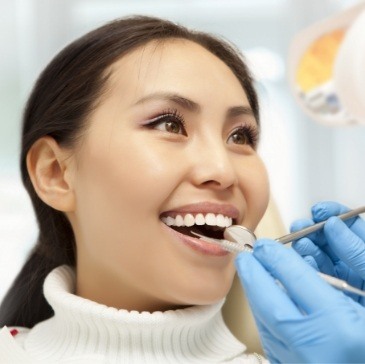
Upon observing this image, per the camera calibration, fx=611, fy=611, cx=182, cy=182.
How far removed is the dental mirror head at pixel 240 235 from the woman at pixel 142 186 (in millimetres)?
44

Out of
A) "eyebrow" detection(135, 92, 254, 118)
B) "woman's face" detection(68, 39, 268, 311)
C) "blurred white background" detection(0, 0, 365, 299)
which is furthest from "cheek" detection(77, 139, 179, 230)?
"blurred white background" detection(0, 0, 365, 299)

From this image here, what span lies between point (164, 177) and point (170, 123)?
0.51ft

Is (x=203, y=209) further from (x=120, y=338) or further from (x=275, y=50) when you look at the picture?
(x=275, y=50)

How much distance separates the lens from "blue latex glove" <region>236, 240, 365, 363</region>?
0.96 metres

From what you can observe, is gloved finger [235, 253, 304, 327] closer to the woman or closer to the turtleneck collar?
the woman

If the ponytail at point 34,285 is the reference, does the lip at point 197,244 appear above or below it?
above

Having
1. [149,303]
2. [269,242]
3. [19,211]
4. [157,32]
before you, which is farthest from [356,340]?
[19,211]

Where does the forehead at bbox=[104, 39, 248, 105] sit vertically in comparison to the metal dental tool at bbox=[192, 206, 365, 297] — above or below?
above

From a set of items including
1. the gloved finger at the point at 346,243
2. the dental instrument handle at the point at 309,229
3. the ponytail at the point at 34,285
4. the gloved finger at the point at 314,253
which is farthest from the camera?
the ponytail at the point at 34,285

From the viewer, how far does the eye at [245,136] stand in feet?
4.88

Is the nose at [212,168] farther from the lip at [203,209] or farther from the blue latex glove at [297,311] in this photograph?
the blue latex glove at [297,311]

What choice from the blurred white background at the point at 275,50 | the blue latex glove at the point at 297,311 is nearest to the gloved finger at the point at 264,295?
the blue latex glove at the point at 297,311

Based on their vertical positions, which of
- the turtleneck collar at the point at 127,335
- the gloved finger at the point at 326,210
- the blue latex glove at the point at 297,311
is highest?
the gloved finger at the point at 326,210

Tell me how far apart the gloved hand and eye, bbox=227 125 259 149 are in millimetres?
241
